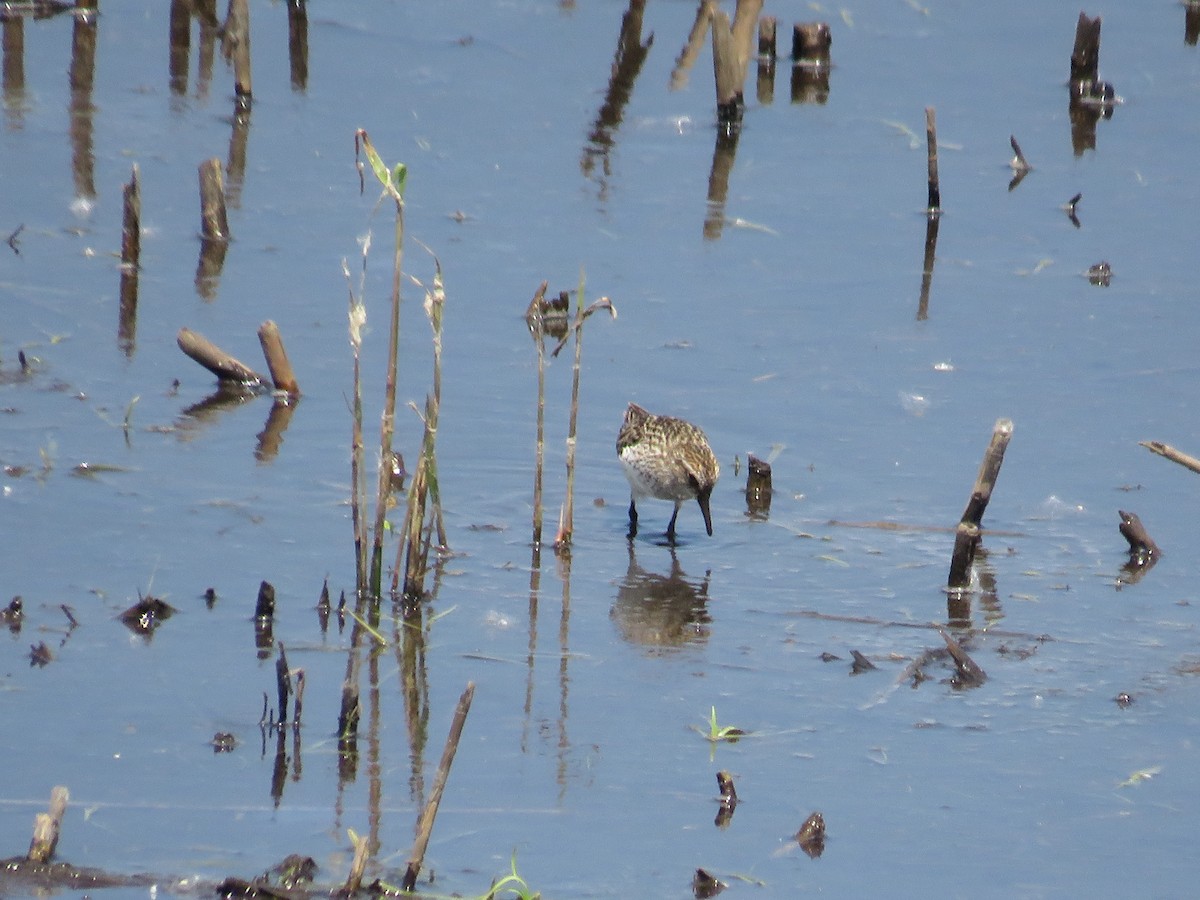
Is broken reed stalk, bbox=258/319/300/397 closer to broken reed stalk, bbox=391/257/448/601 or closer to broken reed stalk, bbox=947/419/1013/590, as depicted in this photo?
broken reed stalk, bbox=391/257/448/601

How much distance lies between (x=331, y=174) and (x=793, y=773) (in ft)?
32.7

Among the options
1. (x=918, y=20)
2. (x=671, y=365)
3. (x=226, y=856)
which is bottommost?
(x=226, y=856)

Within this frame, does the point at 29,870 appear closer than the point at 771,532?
Yes

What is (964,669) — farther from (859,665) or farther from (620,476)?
(620,476)

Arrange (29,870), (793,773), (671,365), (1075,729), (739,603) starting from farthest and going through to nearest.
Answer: (671,365)
(739,603)
(1075,729)
(793,773)
(29,870)

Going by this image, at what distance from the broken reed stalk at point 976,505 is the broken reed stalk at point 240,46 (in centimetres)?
1006

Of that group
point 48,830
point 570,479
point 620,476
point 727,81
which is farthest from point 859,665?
point 727,81

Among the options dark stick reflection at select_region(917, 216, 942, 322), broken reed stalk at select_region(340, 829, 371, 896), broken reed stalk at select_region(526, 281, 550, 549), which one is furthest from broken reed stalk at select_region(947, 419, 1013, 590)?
dark stick reflection at select_region(917, 216, 942, 322)

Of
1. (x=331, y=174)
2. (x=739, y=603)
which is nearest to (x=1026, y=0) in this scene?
(x=331, y=174)

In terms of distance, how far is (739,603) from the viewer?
842 centimetres

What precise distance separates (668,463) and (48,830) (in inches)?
176

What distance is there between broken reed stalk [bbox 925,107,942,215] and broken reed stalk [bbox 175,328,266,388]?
615 cm

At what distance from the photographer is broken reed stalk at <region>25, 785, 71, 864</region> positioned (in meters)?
5.30

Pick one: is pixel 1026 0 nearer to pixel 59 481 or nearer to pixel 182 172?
pixel 182 172
